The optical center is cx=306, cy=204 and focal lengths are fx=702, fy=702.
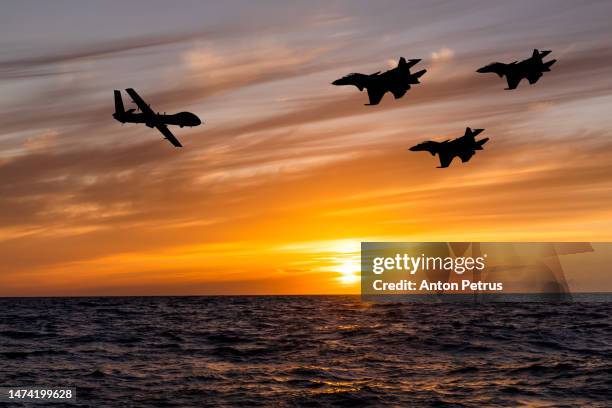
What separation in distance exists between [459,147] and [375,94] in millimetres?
5479

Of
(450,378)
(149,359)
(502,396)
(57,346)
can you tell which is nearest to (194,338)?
(57,346)


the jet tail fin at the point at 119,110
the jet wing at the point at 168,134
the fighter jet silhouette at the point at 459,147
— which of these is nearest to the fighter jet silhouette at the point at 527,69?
the fighter jet silhouette at the point at 459,147

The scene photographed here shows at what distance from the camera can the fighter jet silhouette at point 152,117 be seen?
1443 inches

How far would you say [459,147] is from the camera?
34844mm

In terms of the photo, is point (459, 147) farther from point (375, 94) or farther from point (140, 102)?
point (140, 102)

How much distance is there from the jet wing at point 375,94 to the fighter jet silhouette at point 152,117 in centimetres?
964

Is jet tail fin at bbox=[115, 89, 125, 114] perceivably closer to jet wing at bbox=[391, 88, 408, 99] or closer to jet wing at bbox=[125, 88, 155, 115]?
jet wing at bbox=[125, 88, 155, 115]

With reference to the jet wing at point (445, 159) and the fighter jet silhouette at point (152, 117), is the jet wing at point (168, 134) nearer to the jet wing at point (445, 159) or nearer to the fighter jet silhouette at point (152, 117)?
the fighter jet silhouette at point (152, 117)

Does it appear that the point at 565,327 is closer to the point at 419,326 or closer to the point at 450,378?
the point at 419,326

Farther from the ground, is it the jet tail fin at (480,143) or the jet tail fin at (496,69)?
the jet tail fin at (496,69)

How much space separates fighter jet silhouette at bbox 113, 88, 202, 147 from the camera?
36.7 metres

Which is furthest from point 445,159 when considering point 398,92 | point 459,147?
point 398,92

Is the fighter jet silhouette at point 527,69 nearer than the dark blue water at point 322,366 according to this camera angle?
No

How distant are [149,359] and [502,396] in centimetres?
2175
